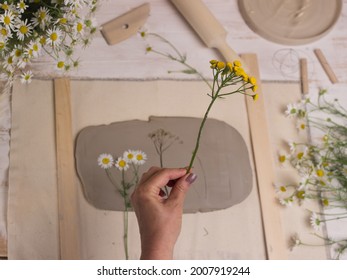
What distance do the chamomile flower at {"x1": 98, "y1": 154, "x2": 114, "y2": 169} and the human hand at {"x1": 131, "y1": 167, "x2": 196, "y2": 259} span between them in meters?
0.24

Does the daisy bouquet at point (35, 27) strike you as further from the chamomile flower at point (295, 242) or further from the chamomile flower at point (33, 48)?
the chamomile flower at point (295, 242)

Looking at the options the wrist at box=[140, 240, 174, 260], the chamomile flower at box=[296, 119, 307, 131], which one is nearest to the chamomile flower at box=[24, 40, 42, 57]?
the wrist at box=[140, 240, 174, 260]

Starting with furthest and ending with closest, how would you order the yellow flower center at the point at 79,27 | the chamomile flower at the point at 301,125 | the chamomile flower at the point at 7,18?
1. the chamomile flower at the point at 301,125
2. the yellow flower center at the point at 79,27
3. the chamomile flower at the point at 7,18

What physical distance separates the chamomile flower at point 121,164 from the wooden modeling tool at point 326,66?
21.8 inches

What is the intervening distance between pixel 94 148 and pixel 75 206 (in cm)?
13

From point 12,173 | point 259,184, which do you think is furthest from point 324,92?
point 12,173

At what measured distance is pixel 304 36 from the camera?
3.46ft

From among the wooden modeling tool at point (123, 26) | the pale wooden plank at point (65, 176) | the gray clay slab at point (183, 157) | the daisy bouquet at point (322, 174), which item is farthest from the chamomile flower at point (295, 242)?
the wooden modeling tool at point (123, 26)

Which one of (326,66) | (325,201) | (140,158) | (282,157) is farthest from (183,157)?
(326,66)

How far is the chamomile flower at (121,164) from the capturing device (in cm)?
91

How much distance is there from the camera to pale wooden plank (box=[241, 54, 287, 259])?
0.91 meters

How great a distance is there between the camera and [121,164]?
0.91 m

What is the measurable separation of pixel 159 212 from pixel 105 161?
0.94 feet
